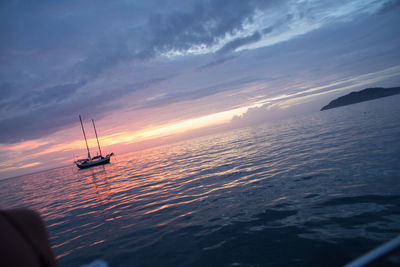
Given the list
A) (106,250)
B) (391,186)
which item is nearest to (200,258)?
(106,250)

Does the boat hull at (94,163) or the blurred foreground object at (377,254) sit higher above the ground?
the blurred foreground object at (377,254)

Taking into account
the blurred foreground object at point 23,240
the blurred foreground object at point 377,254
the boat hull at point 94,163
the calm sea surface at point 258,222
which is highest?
the blurred foreground object at point 23,240

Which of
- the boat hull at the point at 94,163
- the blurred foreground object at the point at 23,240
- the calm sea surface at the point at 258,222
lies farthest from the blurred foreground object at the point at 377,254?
the boat hull at the point at 94,163

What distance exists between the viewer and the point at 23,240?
121 centimetres

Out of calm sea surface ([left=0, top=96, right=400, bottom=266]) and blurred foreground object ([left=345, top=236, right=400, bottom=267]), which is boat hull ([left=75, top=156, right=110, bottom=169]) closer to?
calm sea surface ([left=0, top=96, right=400, bottom=266])

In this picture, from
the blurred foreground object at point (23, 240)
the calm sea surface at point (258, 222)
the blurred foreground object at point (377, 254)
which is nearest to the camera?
the blurred foreground object at point (23, 240)

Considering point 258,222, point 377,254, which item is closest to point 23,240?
point 377,254

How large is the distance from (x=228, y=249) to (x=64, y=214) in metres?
12.1

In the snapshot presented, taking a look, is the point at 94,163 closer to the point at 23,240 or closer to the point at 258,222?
the point at 258,222

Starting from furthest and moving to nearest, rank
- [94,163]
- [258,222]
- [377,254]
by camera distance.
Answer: [94,163], [258,222], [377,254]

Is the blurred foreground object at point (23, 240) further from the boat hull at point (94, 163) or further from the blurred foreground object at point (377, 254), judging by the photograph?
the boat hull at point (94, 163)

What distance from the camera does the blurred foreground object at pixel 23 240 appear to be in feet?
3.63

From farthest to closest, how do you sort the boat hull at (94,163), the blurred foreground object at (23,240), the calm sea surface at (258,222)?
the boat hull at (94,163) → the calm sea surface at (258,222) → the blurred foreground object at (23,240)

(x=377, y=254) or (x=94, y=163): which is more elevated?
(x=377, y=254)
